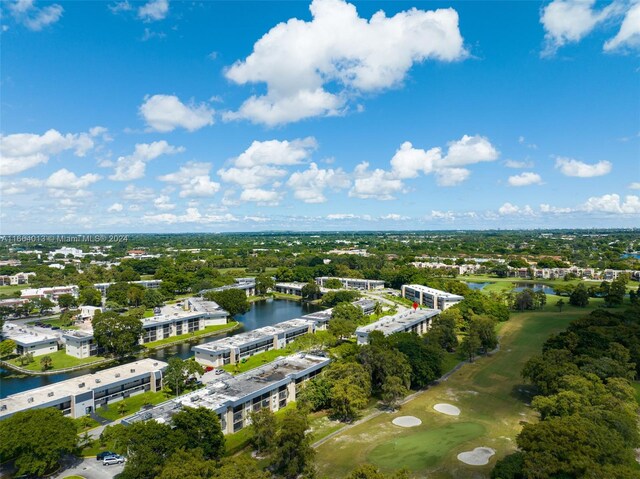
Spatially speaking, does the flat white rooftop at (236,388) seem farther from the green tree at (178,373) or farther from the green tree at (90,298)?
the green tree at (90,298)

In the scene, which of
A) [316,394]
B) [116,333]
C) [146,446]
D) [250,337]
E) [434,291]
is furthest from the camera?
[434,291]

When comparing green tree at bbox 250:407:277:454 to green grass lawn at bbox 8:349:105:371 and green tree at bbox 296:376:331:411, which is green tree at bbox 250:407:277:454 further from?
green grass lawn at bbox 8:349:105:371

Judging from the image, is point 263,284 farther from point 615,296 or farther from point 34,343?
point 615,296

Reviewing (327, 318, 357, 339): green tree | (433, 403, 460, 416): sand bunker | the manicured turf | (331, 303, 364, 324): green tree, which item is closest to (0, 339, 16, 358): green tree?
(327, 318, 357, 339): green tree

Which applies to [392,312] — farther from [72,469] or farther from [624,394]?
[72,469]

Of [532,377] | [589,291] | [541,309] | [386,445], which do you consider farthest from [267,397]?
[589,291]

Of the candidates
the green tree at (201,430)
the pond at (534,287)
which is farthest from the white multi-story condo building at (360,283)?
the green tree at (201,430)

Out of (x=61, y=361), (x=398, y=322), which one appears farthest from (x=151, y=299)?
(x=398, y=322)
